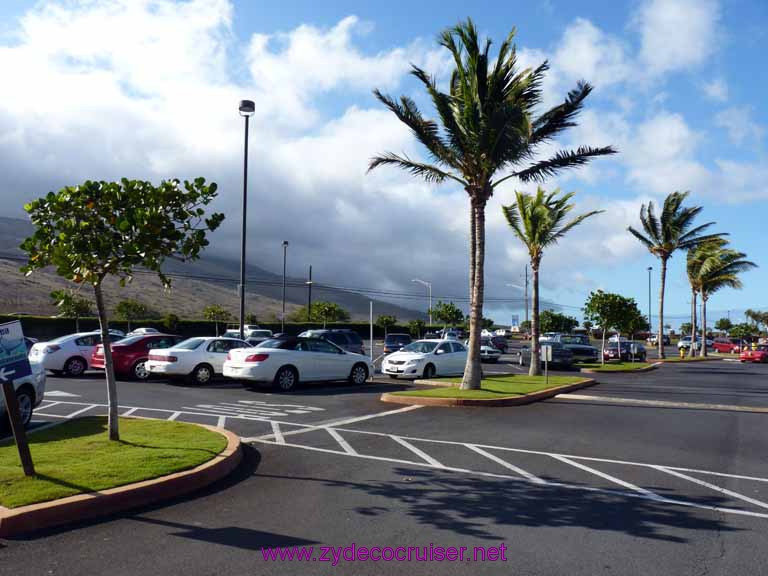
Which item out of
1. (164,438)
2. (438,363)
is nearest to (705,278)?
(438,363)

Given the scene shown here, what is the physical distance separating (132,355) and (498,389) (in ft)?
37.1

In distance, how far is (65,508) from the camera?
5918mm

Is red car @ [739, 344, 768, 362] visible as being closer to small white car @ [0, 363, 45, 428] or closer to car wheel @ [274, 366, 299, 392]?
car wheel @ [274, 366, 299, 392]

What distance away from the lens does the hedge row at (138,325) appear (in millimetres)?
48812

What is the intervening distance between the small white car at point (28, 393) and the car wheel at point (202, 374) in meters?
7.65

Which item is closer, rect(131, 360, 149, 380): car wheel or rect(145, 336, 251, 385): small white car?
rect(145, 336, 251, 385): small white car

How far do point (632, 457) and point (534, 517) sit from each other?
3.69m

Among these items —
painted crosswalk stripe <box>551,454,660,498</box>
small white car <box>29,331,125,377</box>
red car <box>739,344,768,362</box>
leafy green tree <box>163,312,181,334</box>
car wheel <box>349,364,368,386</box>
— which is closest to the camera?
painted crosswalk stripe <box>551,454,660,498</box>

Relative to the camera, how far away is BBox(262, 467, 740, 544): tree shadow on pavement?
598 cm

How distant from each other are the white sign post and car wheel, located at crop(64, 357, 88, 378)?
15.7m

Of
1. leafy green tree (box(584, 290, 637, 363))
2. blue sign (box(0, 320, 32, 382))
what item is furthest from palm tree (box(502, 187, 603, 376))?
blue sign (box(0, 320, 32, 382))

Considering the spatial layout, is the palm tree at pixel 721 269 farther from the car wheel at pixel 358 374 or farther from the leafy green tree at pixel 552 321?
the car wheel at pixel 358 374

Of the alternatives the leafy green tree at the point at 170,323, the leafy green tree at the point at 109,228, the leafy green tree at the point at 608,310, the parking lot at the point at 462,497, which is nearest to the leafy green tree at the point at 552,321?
the leafy green tree at the point at 608,310

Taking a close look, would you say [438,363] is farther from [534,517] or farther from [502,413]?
[534,517]
